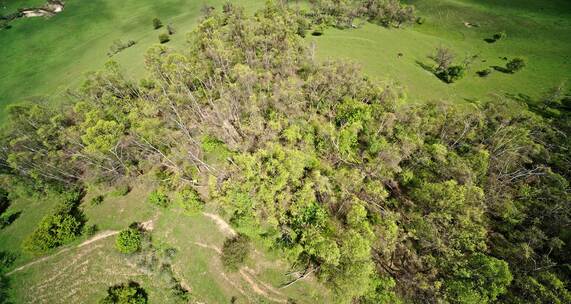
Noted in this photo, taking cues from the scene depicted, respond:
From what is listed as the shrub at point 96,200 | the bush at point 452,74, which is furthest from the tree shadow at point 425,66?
the shrub at point 96,200

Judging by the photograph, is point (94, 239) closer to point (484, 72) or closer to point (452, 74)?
point (452, 74)

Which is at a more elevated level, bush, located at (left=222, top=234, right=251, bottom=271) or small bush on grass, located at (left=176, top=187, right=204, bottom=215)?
small bush on grass, located at (left=176, top=187, right=204, bottom=215)

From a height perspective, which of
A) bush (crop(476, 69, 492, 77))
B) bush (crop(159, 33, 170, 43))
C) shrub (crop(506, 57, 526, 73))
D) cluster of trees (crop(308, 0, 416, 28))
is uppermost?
cluster of trees (crop(308, 0, 416, 28))

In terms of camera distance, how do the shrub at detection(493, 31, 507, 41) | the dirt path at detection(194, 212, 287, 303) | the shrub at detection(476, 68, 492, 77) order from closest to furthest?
the dirt path at detection(194, 212, 287, 303) → the shrub at detection(476, 68, 492, 77) → the shrub at detection(493, 31, 507, 41)

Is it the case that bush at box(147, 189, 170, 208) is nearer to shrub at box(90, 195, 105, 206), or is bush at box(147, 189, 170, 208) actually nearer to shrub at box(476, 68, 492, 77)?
shrub at box(90, 195, 105, 206)

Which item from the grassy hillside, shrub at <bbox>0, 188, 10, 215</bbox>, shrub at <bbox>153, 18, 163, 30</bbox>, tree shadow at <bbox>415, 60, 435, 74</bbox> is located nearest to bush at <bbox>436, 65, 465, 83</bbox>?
tree shadow at <bbox>415, 60, 435, 74</bbox>

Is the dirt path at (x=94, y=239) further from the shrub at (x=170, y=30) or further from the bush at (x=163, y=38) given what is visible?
the shrub at (x=170, y=30)

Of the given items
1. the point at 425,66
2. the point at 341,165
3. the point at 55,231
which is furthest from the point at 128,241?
the point at 425,66
